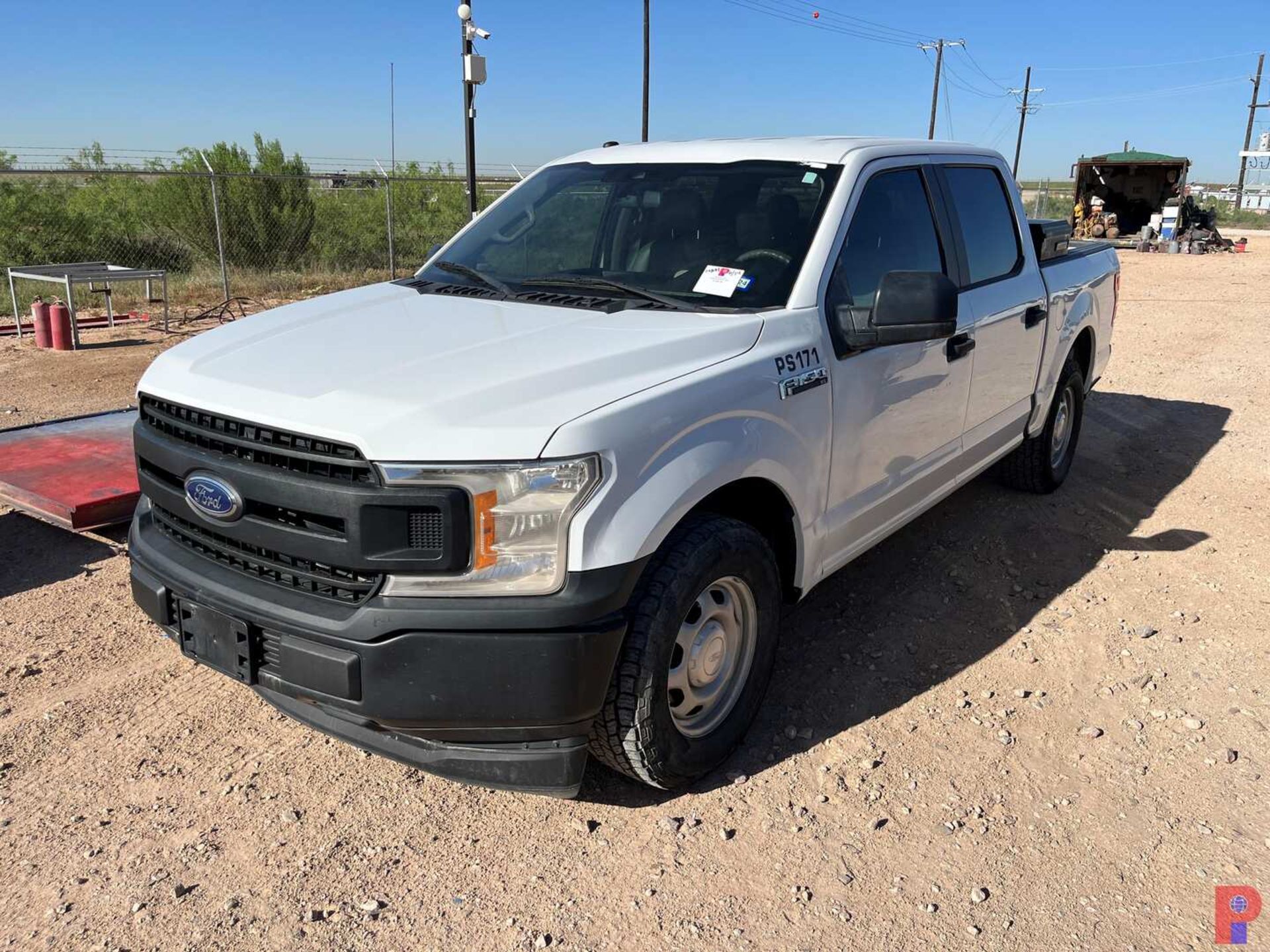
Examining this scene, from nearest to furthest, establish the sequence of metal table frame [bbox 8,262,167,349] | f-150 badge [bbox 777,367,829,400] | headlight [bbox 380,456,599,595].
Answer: headlight [bbox 380,456,599,595], f-150 badge [bbox 777,367,829,400], metal table frame [bbox 8,262,167,349]

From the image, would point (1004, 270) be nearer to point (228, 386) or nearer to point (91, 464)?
point (228, 386)

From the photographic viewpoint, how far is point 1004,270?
4746mm

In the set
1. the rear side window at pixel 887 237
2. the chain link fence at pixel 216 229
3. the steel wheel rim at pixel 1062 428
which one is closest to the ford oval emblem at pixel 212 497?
the rear side window at pixel 887 237

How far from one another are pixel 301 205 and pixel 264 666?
1786 centimetres

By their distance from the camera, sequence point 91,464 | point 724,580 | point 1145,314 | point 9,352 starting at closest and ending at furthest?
point 724,580, point 91,464, point 9,352, point 1145,314

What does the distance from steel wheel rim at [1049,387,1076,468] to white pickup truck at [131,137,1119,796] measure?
1968 mm

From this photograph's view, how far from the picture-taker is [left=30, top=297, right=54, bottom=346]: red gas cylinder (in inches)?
421

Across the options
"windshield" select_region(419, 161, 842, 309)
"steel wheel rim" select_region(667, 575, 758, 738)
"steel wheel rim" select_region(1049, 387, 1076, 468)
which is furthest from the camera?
"steel wheel rim" select_region(1049, 387, 1076, 468)

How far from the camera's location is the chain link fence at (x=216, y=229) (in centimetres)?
1599

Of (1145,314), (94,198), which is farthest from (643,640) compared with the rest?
(94,198)

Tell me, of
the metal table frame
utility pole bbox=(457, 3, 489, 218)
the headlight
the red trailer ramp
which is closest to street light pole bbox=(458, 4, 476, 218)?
utility pole bbox=(457, 3, 489, 218)

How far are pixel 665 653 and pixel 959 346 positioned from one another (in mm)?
2125

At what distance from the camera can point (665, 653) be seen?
2.69 metres

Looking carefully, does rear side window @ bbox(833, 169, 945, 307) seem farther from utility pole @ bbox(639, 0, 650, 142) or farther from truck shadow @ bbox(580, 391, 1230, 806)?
utility pole @ bbox(639, 0, 650, 142)
